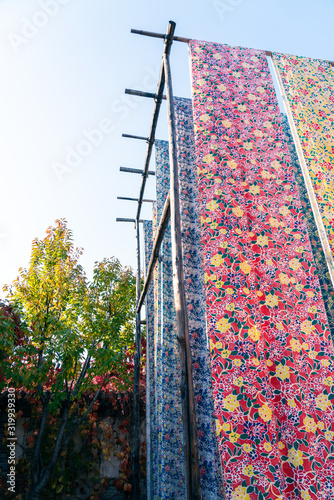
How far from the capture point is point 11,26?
4.30 meters

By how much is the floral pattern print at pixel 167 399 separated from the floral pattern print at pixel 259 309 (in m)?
1.42

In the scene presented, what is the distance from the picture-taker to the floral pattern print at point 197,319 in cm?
199

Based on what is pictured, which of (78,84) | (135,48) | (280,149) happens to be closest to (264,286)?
(280,149)

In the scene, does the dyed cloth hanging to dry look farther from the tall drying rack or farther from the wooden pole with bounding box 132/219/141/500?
the tall drying rack

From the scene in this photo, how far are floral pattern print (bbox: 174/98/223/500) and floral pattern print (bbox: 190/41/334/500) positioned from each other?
33 centimetres

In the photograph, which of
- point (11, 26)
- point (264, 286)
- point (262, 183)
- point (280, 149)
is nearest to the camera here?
point (264, 286)

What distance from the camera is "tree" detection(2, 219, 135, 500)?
444cm

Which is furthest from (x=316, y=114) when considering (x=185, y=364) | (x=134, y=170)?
(x=134, y=170)

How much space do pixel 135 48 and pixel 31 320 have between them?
4335 mm

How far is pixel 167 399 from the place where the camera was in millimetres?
3047

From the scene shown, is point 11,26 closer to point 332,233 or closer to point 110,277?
point 110,277

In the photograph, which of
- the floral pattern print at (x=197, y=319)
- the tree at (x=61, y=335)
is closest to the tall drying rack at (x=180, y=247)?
the floral pattern print at (x=197, y=319)

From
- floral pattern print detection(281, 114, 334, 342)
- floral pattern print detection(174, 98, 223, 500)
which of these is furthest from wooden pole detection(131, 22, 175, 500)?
floral pattern print detection(281, 114, 334, 342)

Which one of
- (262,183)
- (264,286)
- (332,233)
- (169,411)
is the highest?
(262,183)
